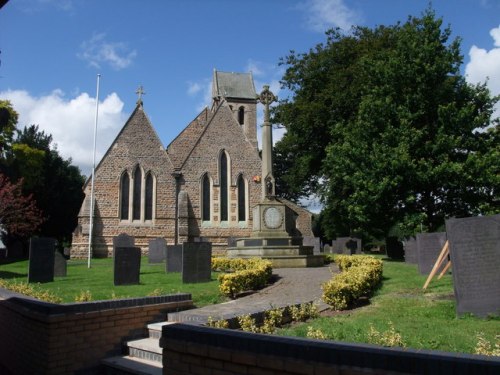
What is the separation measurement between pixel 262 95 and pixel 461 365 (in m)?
18.5

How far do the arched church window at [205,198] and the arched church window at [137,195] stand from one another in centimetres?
446

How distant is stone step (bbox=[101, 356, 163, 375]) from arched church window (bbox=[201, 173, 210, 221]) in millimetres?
25906

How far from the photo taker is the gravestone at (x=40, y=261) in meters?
12.9

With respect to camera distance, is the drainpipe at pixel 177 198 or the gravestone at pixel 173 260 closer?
the gravestone at pixel 173 260

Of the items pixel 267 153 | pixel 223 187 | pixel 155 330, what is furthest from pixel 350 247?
pixel 155 330

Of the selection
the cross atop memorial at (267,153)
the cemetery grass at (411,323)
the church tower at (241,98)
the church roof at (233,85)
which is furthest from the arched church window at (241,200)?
the cemetery grass at (411,323)

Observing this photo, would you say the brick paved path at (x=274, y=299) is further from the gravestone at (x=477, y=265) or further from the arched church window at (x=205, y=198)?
the arched church window at (x=205, y=198)

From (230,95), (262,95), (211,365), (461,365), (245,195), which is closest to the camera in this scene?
(461,365)

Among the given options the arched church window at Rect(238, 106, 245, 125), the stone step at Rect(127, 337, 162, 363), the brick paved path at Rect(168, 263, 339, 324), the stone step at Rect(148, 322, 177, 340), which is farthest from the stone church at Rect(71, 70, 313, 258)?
the stone step at Rect(127, 337, 162, 363)

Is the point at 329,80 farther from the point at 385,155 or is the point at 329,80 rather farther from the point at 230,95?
the point at 230,95

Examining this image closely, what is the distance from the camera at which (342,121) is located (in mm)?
27312

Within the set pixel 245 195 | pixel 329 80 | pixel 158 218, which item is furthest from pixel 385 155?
pixel 158 218

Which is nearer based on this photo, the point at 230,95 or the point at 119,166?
the point at 119,166

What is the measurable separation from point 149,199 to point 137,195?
88 centimetres
